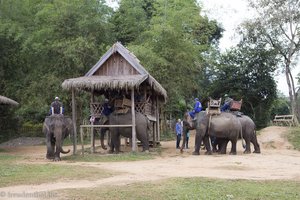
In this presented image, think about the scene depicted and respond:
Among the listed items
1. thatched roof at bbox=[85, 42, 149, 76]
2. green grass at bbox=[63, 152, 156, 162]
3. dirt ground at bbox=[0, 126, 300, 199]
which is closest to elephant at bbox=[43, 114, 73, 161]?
green grass at bbox=[63, 152, 156, 162]

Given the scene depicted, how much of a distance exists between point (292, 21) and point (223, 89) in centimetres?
785

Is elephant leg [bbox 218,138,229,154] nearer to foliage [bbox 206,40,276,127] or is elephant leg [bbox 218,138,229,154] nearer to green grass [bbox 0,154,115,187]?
green grass [bbox 0,154,115,187]

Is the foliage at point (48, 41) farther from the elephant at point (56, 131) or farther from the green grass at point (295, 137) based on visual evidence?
the green grass at point (295, 137)

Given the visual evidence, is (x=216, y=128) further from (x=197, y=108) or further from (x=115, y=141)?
(x=115, y=141)

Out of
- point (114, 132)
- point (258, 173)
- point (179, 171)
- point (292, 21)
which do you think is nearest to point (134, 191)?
point (179, 171)

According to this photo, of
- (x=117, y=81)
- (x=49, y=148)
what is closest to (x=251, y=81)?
(x=117, y=81)

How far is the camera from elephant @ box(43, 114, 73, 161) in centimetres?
1655

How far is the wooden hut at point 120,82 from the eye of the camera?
18500 mm

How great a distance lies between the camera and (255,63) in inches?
1508

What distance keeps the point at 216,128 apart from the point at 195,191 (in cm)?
998

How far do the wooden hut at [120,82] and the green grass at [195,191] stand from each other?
27.5ft

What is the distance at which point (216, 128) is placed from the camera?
19.0 meters

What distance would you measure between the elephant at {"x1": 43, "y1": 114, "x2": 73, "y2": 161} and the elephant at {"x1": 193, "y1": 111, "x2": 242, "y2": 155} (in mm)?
5342

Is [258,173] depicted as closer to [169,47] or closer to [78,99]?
[169,47]
